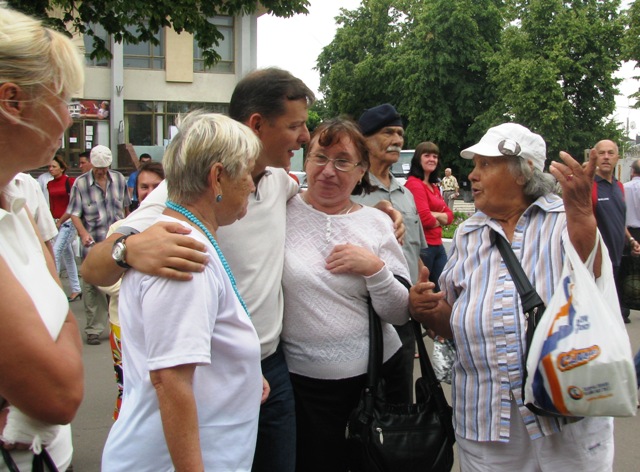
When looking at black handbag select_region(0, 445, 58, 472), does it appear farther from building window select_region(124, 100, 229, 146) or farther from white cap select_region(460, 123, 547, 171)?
building window select_region(124, 100, 229, 146)

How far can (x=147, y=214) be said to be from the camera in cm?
224

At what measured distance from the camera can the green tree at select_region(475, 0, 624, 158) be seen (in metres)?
35.9

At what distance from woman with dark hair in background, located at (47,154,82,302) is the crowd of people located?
551 cm

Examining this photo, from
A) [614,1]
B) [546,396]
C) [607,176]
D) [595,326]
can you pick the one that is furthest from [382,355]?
[614,1]

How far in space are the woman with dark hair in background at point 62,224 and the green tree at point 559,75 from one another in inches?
1168

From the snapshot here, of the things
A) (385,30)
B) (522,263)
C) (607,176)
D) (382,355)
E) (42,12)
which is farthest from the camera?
(385,30)

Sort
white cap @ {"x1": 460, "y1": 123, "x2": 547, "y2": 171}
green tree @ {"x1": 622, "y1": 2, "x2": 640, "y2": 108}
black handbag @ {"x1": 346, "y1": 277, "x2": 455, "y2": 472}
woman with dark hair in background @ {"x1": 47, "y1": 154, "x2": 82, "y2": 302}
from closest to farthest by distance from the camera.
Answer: black handbag @ {"x1": 346, "y1": 277, "x2": 455, "y2": 472} → white cap @ {"x1": 460, "y1": 123, "x2": 547, "y2": 171} → woman with dark hair in background @ {"x1": 47, "y1": 154, "x2": 82, "y2": 302} → green tree @ {"x1": 622, "y1": 2, "x2": 640, "y2": 108}

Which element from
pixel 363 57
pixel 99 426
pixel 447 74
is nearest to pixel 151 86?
pixel 447 74

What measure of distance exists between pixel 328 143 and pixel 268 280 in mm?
677

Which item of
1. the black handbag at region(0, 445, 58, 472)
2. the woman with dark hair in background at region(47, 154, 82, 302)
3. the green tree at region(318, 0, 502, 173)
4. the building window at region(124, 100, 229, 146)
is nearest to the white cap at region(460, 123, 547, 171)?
the black handbag at region(0, 445, 58, 472)

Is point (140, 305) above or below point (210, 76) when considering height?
below

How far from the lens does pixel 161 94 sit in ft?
99.5

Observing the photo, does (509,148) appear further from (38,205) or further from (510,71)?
(510,71)

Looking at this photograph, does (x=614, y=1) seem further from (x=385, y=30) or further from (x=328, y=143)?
(x=328, y=143)
